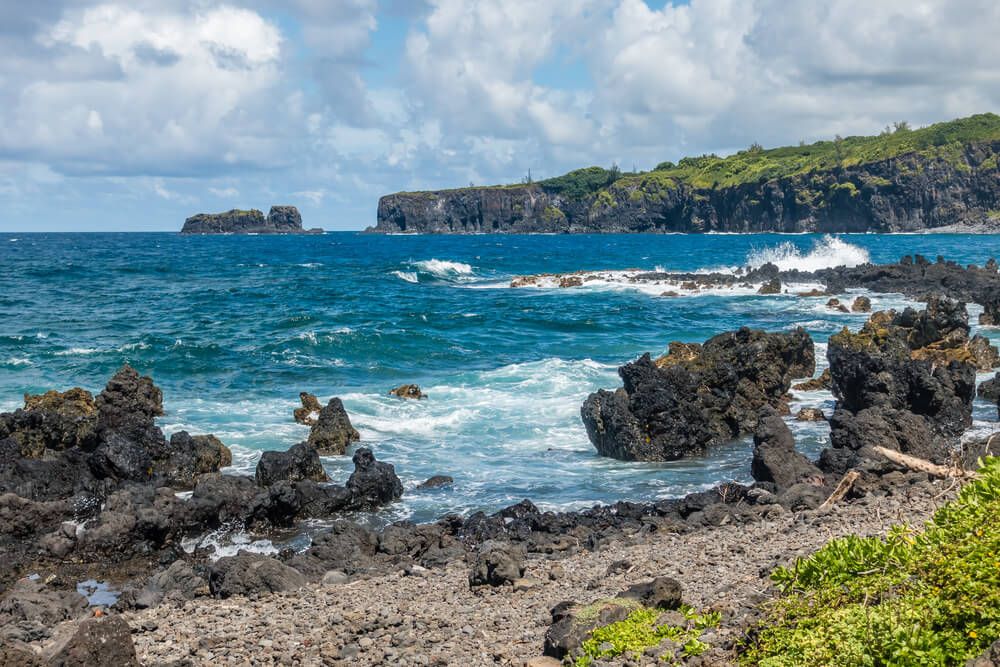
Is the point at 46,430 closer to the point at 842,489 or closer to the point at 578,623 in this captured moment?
the point at 578,623

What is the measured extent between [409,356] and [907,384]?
668 inches

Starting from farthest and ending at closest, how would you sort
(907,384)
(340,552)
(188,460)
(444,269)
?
(444,269), (907,384), (188,460), (340,552)

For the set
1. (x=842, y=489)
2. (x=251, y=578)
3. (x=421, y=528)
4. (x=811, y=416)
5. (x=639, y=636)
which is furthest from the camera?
(x=811, y=416)

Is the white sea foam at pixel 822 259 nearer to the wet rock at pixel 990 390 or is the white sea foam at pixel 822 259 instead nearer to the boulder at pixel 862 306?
the boulder at pixel 862 306

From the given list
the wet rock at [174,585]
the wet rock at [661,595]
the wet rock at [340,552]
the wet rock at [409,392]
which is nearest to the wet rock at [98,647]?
the wet rock at [174,585]

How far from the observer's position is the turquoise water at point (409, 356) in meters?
18.3

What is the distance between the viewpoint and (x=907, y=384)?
20.0 m

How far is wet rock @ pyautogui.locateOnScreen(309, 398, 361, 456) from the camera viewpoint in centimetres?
1967

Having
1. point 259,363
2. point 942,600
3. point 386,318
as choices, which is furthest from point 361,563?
point 386,318

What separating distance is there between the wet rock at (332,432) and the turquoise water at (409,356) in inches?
19.5

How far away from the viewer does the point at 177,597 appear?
1116 cm

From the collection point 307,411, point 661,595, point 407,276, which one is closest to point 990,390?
point 307,411

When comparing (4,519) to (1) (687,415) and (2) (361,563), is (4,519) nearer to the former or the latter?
(2) (361,563)

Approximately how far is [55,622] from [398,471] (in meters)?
8.34
